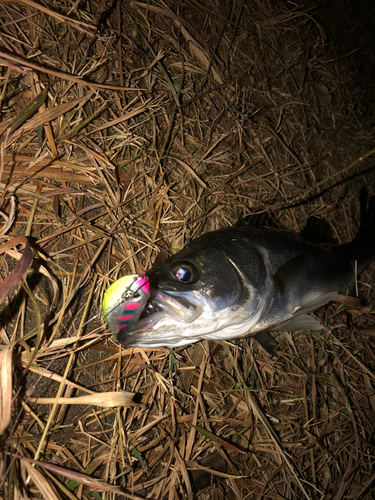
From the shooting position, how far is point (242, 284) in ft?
6.75

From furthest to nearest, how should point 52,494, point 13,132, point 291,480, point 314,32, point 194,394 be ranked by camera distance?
point 314,32, point 291,480, point 194,394, point 13,132, point 52,494

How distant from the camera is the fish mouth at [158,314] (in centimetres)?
168

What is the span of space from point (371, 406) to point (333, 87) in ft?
11.3

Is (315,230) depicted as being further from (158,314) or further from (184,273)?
(158,314)

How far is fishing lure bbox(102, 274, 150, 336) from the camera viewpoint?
1.68 meters

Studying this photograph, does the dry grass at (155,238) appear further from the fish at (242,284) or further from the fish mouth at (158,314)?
the fish mouth at (158,314)

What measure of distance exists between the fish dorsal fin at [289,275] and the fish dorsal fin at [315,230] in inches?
26.9

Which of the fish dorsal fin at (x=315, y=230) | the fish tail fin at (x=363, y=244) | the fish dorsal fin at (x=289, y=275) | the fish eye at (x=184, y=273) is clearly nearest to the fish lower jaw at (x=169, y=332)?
the fish eye at (x=184, y=273)

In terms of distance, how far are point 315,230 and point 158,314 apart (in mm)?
1944

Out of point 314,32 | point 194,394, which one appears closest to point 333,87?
point 314,32

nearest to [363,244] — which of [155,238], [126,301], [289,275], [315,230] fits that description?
[315,230]

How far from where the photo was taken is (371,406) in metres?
3.04

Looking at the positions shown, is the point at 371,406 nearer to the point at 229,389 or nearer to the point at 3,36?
the point at 229,389

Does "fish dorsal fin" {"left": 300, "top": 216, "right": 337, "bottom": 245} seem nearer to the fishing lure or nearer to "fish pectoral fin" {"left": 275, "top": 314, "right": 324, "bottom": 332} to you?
"fish pectoral fin" {"left": 275, "top": 314, "right": 324, "bottom": 332}
